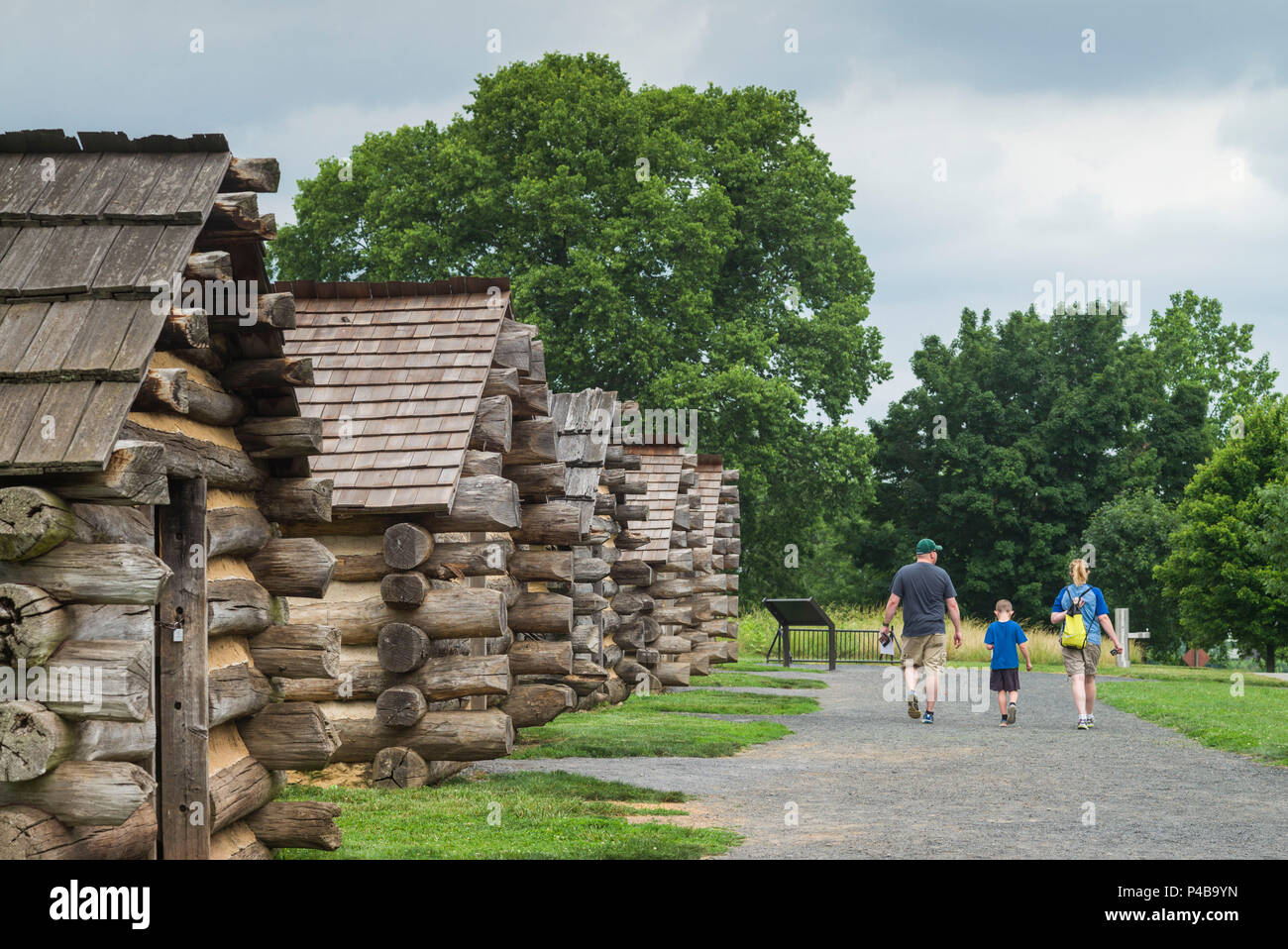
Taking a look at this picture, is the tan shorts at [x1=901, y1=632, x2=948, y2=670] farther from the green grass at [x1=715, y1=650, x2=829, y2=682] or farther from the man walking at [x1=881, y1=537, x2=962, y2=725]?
the green grass at [x1=715, y1=650, x2=829, y2=682]

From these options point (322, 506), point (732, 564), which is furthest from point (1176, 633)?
point (322, 506)

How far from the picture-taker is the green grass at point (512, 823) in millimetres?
9031

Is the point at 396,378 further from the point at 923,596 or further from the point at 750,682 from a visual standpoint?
the point at 750,682

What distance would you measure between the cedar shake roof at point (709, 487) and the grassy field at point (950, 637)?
270 inches

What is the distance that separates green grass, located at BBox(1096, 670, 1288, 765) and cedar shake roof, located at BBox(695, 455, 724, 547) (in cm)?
1001

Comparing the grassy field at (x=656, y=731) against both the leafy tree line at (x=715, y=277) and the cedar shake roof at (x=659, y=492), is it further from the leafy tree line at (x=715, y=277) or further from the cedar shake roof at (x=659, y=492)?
the leafy tree line at (x=715, y=277)

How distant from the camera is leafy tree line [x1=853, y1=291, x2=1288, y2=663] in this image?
173 ft

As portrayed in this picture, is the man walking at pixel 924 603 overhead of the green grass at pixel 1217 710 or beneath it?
overhead

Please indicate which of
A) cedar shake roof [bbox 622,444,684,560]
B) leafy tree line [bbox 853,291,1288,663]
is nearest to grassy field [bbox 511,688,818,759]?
cedar shake roof [bbox 622,444,684,560]

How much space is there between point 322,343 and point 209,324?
635 centimetres

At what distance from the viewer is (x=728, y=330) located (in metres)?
39.6

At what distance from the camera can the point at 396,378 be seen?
14.1 m

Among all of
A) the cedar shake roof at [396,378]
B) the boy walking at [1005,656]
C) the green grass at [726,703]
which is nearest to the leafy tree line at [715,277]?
the green grass at [726,703]
